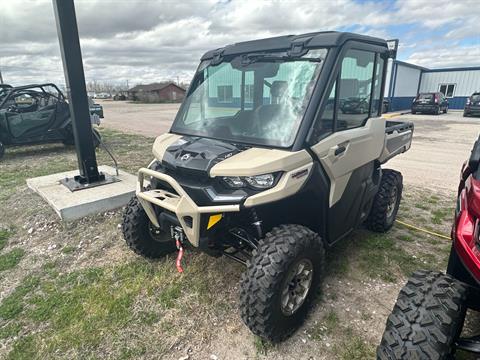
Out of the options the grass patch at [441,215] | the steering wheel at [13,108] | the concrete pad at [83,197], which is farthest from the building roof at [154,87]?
the grass patch at [441,215]

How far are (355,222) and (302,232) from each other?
3.92 ft

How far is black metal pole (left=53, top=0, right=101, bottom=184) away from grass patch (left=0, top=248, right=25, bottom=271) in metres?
1.62

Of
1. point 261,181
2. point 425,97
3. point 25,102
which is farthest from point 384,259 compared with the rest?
point 425,97

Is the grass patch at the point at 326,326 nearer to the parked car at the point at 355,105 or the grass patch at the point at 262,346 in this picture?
the grass patch at the point at 262,346

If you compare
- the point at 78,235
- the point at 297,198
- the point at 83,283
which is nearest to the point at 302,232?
the point at 297,198

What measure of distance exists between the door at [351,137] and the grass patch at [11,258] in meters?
3.44

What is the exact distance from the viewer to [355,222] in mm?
3439

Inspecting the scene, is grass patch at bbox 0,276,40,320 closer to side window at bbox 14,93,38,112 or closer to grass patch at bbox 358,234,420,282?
grass patch at bbox 358,234,420,282

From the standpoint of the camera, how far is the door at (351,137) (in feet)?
8.83

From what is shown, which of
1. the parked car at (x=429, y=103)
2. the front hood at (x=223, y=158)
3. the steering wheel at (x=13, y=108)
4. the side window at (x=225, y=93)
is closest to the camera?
the front hood at (x=223, y=158)

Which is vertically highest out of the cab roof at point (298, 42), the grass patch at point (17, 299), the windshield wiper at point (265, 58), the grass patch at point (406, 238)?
the cab roof at point (298, 42)

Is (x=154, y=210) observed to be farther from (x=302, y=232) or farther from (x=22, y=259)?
(x=22, y=259)

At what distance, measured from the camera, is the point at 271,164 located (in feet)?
7.51

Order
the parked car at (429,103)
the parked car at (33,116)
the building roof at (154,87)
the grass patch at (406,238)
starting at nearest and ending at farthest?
the grass patch at (406,238), the parked car at (33,116), the parked car at (429,103), the building roof at (154,87)
